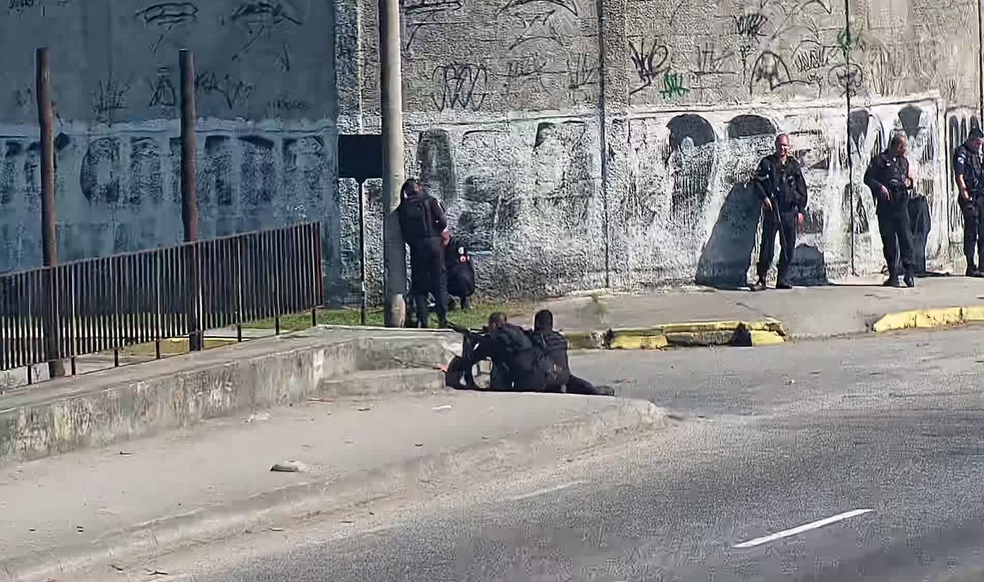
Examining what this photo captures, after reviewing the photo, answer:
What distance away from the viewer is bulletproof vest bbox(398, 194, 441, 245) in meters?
17.5

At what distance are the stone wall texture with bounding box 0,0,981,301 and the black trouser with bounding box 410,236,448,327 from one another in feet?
5.14

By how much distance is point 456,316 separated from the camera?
1894 cm

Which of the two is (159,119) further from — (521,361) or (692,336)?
(521,361)

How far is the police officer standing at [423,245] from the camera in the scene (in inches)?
694

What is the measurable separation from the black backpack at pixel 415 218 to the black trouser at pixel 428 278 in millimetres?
254

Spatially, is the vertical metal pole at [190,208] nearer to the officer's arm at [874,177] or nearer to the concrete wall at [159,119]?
the concrete wall at [159,119]

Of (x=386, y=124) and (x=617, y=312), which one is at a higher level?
(x=386, y=124)

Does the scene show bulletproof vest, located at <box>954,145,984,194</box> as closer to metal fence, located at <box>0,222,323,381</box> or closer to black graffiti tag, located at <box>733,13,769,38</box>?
black graffiti tag, located at <box>733,13,769,38</box>

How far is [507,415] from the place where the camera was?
12625 millimetres

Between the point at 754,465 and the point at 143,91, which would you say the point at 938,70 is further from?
the point at 754,465

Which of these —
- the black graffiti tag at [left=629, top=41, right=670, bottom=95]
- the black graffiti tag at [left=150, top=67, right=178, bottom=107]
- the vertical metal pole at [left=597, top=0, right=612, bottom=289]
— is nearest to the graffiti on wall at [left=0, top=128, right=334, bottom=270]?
the black graffiti tag at [left=150, top=67, right=178, bottom=107]

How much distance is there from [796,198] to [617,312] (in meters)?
2.88

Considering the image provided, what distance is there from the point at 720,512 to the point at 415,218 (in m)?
8.40

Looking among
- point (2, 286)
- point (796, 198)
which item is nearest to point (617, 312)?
point (796, 198)
